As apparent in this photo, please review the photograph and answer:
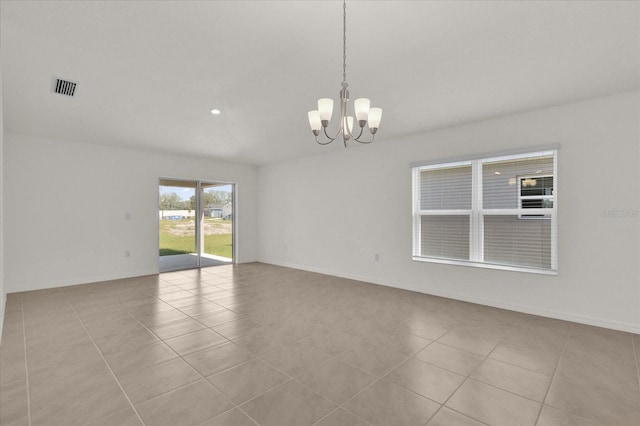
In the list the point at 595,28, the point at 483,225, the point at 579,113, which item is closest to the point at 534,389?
the point at 483,225

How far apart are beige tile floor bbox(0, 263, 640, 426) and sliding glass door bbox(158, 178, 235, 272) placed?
261 cm

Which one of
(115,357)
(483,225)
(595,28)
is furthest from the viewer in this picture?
(483,225)

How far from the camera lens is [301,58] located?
115 inches

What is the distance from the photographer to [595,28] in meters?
2.36

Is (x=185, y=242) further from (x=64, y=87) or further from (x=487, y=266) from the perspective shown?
(x=487, y=266)

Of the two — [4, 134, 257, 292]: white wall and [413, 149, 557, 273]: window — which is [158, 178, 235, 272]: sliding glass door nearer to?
[4, 134, 257, 292]: white wall

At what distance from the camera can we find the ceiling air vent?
3318mm

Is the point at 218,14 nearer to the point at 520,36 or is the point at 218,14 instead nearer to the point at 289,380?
the point at 520,36

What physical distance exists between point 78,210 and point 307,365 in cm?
538

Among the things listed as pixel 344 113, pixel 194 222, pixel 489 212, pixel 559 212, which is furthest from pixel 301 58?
pixel 194 222

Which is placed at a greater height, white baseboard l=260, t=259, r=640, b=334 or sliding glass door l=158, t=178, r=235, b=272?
sliding glass door l=158, t=178, r=235, b=272

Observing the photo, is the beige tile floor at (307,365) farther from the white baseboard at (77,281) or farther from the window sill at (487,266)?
the white baseboard at (77,281)

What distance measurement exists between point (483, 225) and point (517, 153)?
1.07 metres

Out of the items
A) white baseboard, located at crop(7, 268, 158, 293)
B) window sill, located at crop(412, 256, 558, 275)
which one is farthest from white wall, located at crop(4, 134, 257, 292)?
window sill, located at crop(412, 256, 558, 275)
